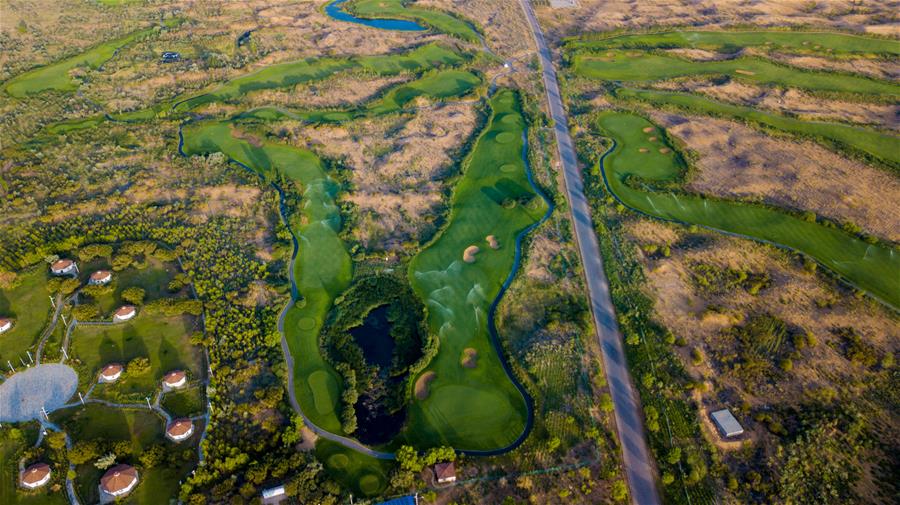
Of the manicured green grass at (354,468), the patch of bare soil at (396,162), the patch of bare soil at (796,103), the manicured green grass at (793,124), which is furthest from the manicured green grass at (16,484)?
the patch of bare soil at (796,103)

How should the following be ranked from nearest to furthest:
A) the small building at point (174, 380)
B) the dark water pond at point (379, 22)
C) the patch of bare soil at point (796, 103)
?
the small building at point (174, 380) < the patch of bare soil at point (796, 103) < the dark water pond at point (379, 22)

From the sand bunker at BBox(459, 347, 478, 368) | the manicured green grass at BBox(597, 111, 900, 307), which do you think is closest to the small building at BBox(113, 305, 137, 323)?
the sand bunker at BBox(459, 347, 478, 368)

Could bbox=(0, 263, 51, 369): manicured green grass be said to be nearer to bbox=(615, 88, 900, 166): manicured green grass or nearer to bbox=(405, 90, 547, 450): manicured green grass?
bbox=(405, 90, 547, 450): manicured green grass

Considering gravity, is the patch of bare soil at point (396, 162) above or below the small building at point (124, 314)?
above

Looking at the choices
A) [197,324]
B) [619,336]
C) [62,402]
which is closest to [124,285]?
[197,324]

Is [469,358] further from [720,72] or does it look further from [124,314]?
[720,72]

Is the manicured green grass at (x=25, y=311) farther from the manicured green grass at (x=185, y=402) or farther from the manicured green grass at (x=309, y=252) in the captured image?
the manicured green grass at (x=309, y=252)
